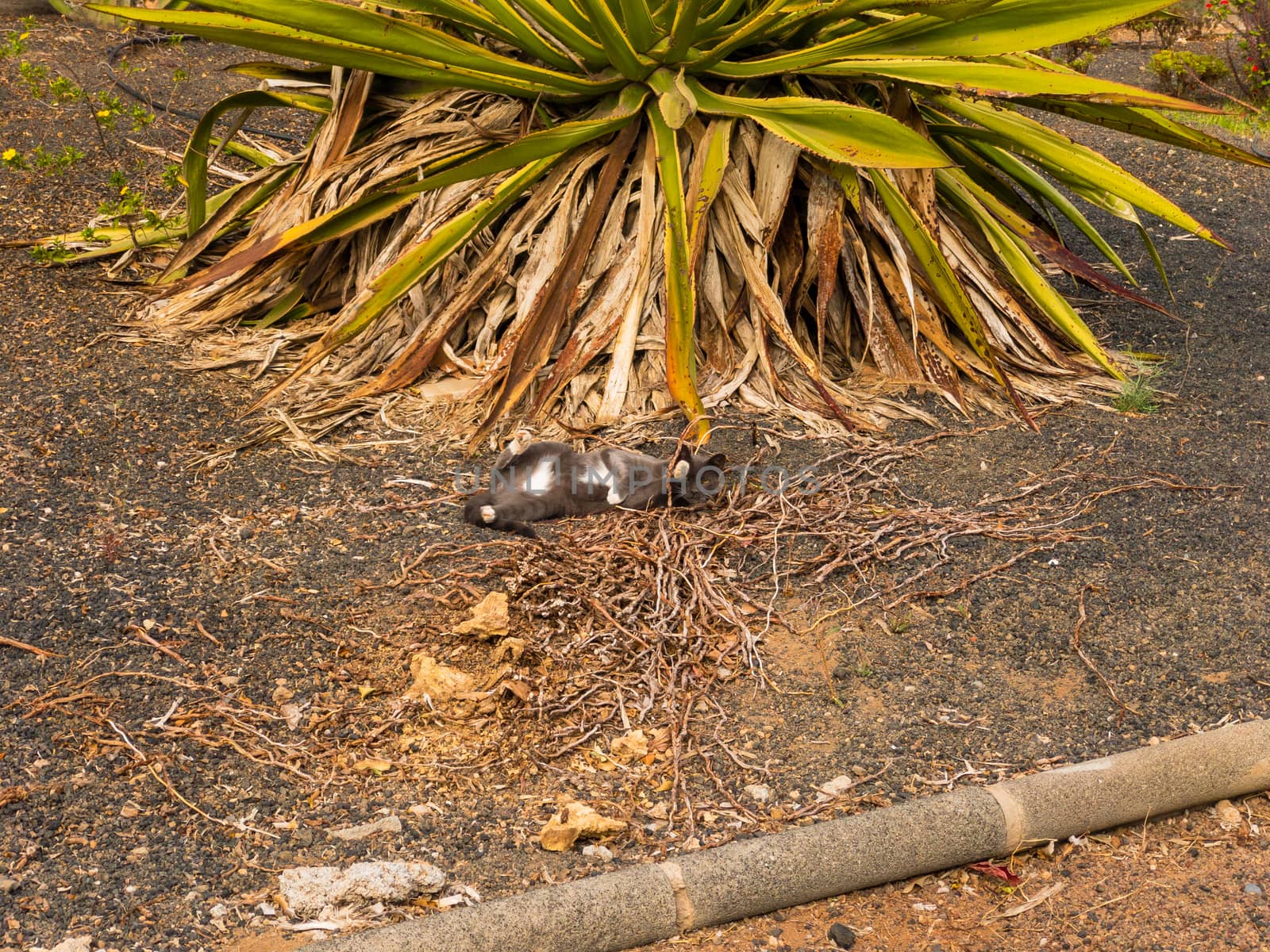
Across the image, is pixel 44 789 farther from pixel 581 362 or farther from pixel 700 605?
pixel 581 362

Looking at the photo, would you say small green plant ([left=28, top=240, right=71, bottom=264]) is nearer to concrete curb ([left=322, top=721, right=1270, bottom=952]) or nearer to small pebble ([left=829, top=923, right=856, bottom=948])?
concrete curb ([left=322, top=721, right=1270, bottom=952])

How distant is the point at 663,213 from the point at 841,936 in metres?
2.54

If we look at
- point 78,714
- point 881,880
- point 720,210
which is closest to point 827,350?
point 720,210

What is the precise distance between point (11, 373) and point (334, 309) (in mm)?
1136

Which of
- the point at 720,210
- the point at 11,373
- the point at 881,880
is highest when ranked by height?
the point at 720,210

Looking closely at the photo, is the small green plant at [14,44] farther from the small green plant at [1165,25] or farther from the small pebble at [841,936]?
the small green plant at [1165,25]

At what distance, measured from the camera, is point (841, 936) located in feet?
7.41

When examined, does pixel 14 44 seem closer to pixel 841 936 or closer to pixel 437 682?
pixel 437 682

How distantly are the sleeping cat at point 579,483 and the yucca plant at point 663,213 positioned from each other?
22 cm

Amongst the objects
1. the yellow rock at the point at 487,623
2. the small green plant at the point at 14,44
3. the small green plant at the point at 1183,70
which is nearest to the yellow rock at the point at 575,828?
the yellow rock at the point at 487,623

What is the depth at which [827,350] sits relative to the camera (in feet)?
14.6

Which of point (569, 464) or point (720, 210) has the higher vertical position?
point (720, 210)

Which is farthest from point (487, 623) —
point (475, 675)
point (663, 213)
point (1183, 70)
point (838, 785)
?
point (1183, 70)

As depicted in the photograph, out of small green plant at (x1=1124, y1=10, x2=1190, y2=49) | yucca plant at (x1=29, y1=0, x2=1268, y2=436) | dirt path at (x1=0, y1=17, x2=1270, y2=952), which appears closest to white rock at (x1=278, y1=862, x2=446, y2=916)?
dirt path at (x1=0, y1=17, x2=1270, y2=952)
